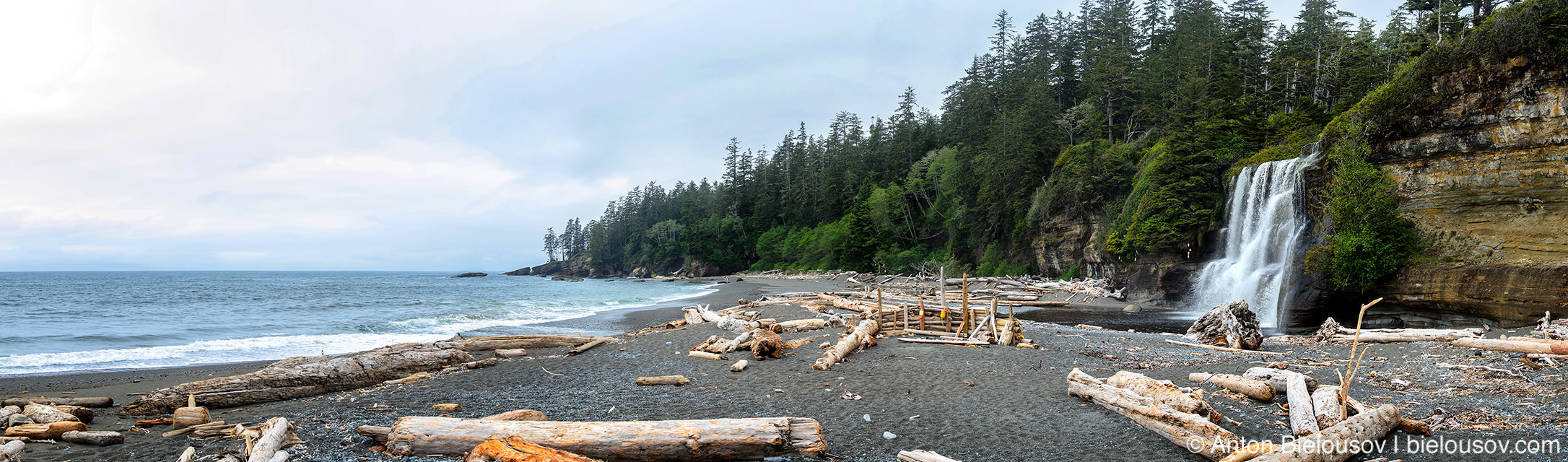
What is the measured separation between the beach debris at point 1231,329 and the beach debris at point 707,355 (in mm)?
10823

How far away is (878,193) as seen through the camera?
192 ft

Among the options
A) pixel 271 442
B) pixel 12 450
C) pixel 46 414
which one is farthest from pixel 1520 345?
pixel 46 414

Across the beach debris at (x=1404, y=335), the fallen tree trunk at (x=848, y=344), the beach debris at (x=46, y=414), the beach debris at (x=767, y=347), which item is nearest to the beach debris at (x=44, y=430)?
the beach debris at (x=46, y=414)

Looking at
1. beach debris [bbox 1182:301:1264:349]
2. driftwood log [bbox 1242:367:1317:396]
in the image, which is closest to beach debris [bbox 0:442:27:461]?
driftwood log [bbox 1242:367:1317:396]

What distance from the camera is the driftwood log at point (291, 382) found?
26.2ft

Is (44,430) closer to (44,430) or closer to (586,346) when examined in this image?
(44,430)

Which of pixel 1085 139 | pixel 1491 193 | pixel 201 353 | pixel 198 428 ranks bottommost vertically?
pixel 201 353

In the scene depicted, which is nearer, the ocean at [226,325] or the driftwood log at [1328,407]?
the driftwood log at [1328,407]

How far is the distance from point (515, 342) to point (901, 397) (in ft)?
34.1

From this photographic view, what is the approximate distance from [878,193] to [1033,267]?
21.9m

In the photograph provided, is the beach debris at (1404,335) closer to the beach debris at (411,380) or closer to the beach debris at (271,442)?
the beach debris at (271,442)

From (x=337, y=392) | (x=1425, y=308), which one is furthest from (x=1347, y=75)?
(x=337, y=392)

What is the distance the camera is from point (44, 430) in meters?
6.51

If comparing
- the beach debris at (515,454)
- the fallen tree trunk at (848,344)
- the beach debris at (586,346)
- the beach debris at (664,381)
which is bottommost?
the beach debris at (586,346)
